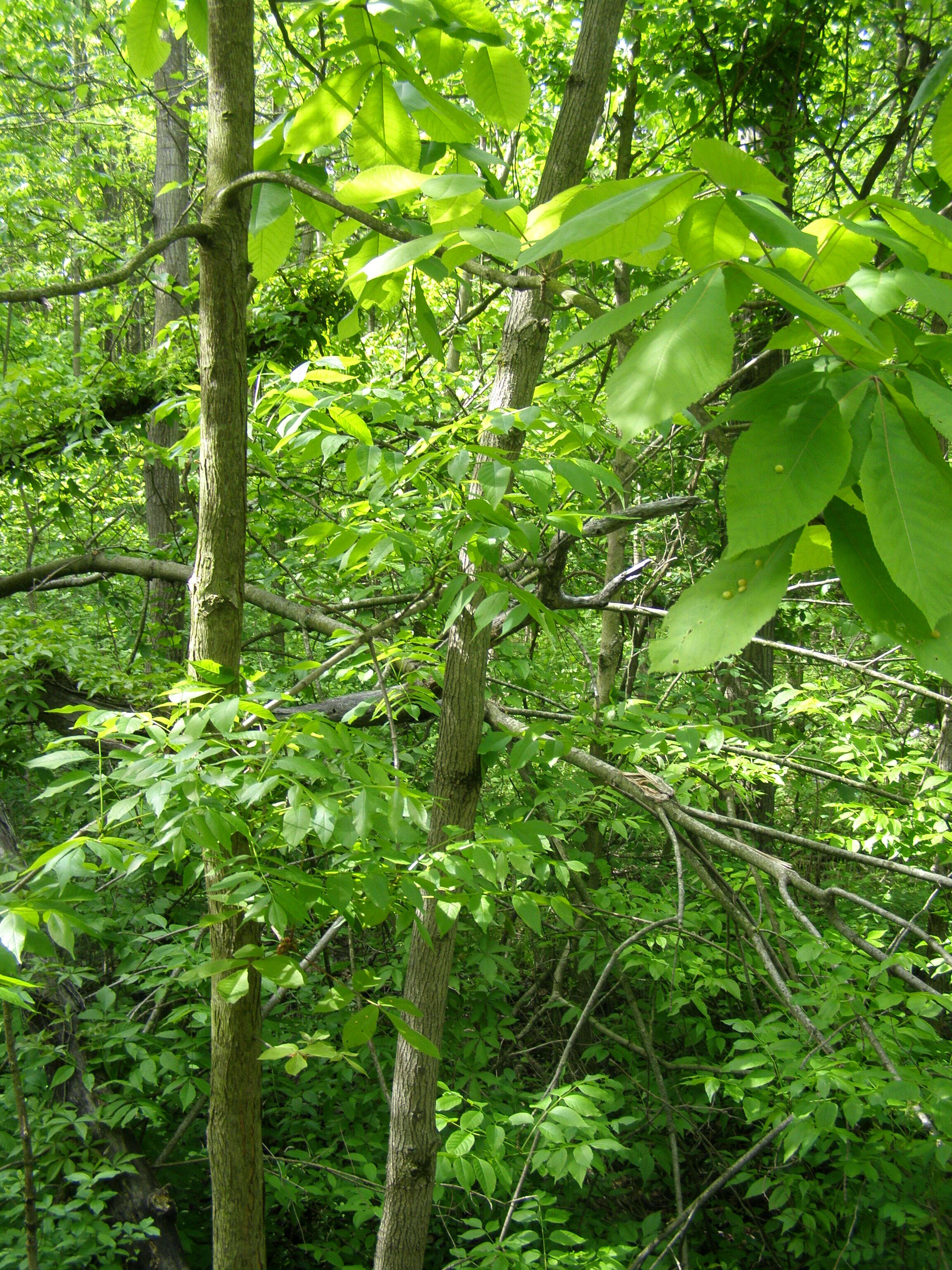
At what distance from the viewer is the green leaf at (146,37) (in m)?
1.29

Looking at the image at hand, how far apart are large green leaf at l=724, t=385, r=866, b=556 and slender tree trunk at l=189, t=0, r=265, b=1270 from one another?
45.4 inches

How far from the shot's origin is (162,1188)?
291 centimetres

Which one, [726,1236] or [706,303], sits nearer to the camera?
[706,303]

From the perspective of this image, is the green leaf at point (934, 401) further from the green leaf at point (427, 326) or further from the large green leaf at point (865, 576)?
the green leaf at point (427, 326)

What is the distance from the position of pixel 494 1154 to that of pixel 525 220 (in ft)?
7.80

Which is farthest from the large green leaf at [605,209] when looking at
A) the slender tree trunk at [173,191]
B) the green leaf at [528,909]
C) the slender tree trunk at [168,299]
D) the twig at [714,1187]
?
the slender tree trunk at [173,191]

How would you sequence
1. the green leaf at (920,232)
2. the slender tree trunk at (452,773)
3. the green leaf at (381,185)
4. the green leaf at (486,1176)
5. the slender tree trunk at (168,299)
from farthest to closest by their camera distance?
the slender tree trunk at (168,299) < the green leaf at (486,1176) < the slender tree trunk at (452,773) < the green leaf at (381,185) < the green leaf at (920,232)

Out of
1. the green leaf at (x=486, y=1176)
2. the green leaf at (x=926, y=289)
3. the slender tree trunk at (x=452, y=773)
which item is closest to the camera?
the green leaf at (x=926, y=289)

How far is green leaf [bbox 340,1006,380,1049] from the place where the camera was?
4.44 feet

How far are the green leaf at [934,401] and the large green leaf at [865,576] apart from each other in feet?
0.25

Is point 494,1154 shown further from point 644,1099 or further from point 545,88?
point 545,88

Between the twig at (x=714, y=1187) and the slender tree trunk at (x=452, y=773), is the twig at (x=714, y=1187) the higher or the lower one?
the lower one

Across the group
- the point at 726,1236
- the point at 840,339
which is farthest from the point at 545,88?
the point at 726,1236

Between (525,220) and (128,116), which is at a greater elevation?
(128,116)
